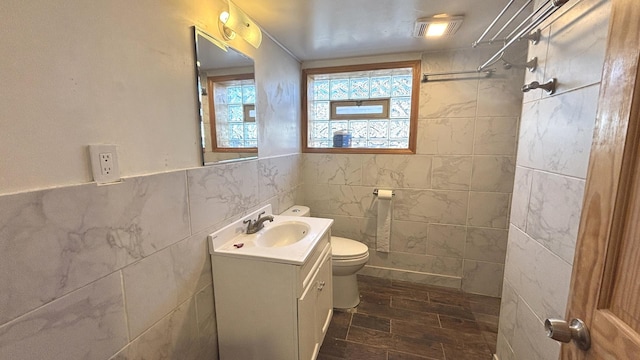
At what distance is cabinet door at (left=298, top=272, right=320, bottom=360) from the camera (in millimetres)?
1306

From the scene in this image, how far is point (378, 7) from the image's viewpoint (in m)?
1.55

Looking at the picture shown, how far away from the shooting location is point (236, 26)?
4.79 ft

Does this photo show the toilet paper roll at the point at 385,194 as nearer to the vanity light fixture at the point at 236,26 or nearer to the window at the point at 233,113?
the window at the point at 233,113

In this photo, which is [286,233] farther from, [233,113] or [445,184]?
[445,184]

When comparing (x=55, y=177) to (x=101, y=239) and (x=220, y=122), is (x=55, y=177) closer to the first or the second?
(x=101, y=239)

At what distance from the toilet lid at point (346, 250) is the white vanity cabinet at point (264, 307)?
63 centimetres

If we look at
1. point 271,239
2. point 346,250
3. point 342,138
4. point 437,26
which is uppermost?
point 437,26

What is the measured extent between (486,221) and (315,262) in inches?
67.6

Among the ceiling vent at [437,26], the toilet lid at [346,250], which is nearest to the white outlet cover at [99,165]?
the toilet lid at [346,250]

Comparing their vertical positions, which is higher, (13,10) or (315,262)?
(13,10)

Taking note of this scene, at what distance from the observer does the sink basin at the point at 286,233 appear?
1751mm

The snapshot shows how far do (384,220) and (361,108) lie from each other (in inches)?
44.7

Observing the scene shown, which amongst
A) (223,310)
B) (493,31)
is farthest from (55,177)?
(493,31)

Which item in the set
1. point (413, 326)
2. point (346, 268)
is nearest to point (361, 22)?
point (346, 268)
